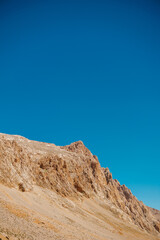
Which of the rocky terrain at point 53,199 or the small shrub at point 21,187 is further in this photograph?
the small shrub at point 21,187

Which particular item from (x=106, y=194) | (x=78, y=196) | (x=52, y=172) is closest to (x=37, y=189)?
(x=52, y=172)

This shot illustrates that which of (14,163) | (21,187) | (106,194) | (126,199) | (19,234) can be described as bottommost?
(19,234)

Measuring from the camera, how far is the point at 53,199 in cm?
4744

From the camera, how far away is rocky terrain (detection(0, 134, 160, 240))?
84.7 feet

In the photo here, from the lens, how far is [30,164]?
54.3 metres

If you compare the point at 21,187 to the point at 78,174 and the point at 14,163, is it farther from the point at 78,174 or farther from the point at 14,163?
the point at 78,174

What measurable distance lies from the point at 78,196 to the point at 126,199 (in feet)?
193

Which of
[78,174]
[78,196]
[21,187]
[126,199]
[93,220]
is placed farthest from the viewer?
[126,199]

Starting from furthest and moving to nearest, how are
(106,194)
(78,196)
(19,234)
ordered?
(106,194) → (78,196) → (19,234)

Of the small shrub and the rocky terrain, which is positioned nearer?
the rocky terrain

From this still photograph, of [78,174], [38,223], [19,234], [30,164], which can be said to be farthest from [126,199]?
[19,234]

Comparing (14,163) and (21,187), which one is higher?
(14,163)

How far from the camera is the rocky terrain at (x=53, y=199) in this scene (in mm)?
25828

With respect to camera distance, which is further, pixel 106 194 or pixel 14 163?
pixel 106 194
